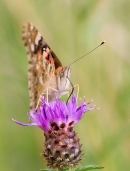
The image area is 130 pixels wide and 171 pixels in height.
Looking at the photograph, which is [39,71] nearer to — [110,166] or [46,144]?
[46,144]

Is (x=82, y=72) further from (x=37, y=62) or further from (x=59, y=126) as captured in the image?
(x=59, y=126)

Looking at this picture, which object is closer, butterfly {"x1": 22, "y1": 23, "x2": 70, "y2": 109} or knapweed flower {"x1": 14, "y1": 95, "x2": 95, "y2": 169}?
knapweed flower {"x1": 14, "y1": 95, "x2": 95, "y2": 169}

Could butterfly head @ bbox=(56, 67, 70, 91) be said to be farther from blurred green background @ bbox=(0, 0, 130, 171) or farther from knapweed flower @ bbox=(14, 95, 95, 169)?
blurred green background @ bbox=(0, 0, 130, 171)

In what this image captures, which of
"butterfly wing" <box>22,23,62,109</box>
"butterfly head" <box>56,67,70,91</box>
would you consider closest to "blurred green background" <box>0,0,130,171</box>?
"butterfly wing" <box>22,23,62,109</box>

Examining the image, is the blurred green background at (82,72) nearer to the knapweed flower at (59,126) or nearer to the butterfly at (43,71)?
the butterfly at (43,71)

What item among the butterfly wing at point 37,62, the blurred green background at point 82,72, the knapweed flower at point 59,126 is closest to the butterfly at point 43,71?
the butterfly wing at point 37,62

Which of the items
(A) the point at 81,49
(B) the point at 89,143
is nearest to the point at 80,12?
(A) the point at 81,49

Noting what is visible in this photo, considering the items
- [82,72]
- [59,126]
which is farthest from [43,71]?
[82,72]
